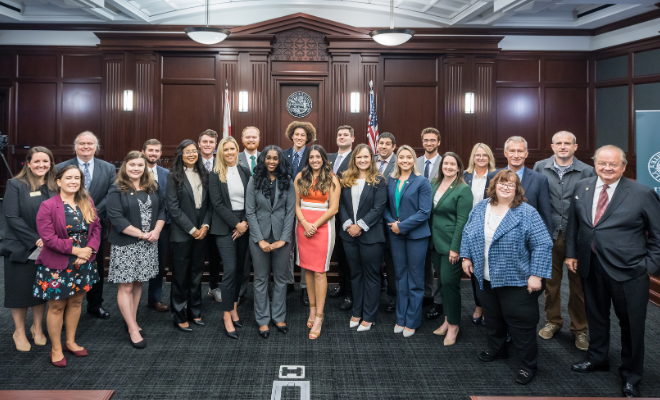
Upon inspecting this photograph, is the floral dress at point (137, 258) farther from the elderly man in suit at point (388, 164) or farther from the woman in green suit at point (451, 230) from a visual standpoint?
the woman in green suit at point (451, 230)

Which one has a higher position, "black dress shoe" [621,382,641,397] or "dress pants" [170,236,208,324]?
"dress pants" [170,236,208,324]

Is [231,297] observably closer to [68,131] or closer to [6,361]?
[6,361]

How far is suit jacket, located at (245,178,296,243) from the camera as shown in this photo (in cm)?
340

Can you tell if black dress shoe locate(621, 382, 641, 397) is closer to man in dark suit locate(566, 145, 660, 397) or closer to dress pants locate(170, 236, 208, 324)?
man in dark suit locate(566, 145, 660, 397)

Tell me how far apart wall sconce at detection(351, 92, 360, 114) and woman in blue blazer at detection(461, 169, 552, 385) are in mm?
4935

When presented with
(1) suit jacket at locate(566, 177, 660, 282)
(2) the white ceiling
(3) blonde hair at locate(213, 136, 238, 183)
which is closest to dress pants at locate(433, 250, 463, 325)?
(1) suit jacket at locate(566, 177, 660, 282)

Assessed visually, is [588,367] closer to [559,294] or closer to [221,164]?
[559,294]

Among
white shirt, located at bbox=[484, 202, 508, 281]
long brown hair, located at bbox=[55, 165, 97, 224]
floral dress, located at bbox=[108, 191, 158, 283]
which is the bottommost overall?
floral dress, located at bbox=[108, 191, 158, 283]

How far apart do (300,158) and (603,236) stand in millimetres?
2659

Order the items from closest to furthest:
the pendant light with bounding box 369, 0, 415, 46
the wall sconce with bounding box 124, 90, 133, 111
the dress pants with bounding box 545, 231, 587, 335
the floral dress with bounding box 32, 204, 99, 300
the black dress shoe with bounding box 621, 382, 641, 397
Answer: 1. the black dress shoe with bounding box 621, 382, 641, 397
2. the floral dress with bounding box 32, 204, 99, 300
3. the dress pants with bounding box 545, 231, 587, 335
4. the pendant light with bounding box 369, 0, 415, 46
5. the wall sconce with bounding box 124, 90, 133, 111

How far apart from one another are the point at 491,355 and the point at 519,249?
891mm

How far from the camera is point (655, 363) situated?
3004mm

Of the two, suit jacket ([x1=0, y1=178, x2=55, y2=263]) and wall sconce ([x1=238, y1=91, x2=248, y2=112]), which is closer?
suit jacket ([x1=0, y1=178, x2=55, y2=263])

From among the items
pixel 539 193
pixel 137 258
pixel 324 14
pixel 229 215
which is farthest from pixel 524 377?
pixel 324 14
